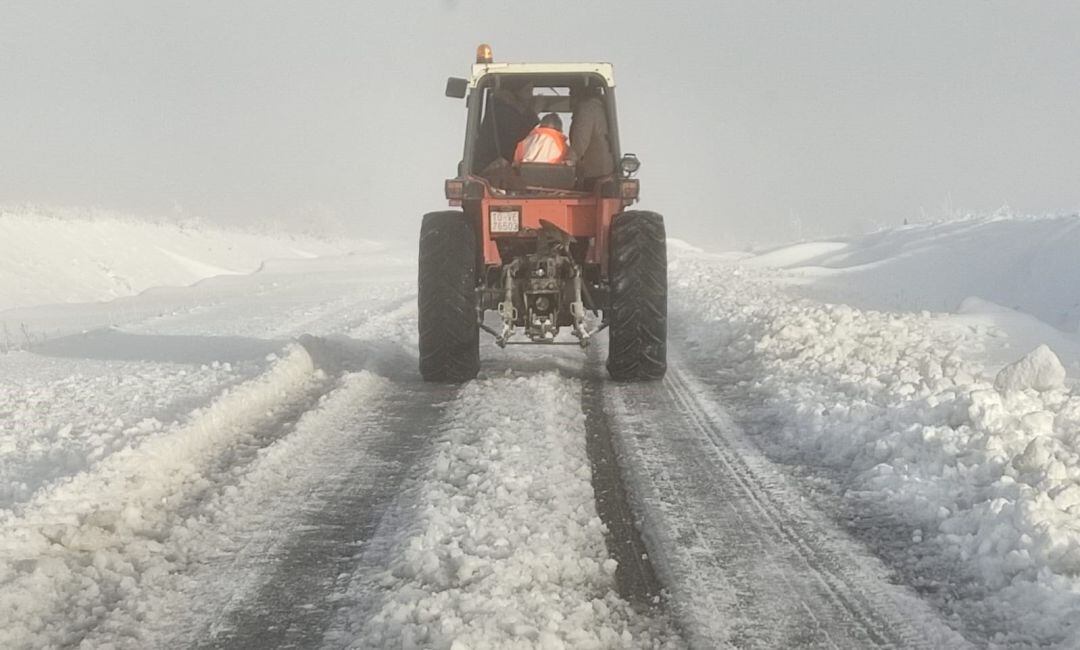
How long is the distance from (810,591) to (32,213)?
26.5 metres

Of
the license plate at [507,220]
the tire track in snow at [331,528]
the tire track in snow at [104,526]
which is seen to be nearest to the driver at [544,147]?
the license plate at [507,220]

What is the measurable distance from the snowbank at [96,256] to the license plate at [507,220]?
14.1m

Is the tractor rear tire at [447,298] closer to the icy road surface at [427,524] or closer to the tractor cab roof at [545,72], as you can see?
the icy road surface at [427,524]

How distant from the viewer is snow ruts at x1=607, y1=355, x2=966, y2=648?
2.87 metres

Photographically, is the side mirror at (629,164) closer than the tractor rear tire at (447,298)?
No

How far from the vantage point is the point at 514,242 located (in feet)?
24.0

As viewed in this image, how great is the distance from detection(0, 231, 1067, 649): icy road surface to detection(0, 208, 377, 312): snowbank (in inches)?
550

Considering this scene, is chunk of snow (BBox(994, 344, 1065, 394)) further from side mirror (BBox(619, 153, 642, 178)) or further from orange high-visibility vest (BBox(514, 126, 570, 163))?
orange high-visibility vest (BBox(514, 126, 570, 163))

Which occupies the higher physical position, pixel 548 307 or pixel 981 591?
pixel 548 307

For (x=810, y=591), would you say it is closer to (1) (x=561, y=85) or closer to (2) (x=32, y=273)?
(1) (x=561, y=85)

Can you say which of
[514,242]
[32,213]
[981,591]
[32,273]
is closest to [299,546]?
[981,591]

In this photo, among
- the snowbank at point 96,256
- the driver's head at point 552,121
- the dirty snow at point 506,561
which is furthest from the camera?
the snowbank at point 96,256

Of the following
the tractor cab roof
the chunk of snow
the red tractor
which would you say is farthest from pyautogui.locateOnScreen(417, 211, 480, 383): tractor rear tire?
the chunk of snow

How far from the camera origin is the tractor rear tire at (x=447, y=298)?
6648 millimetres
